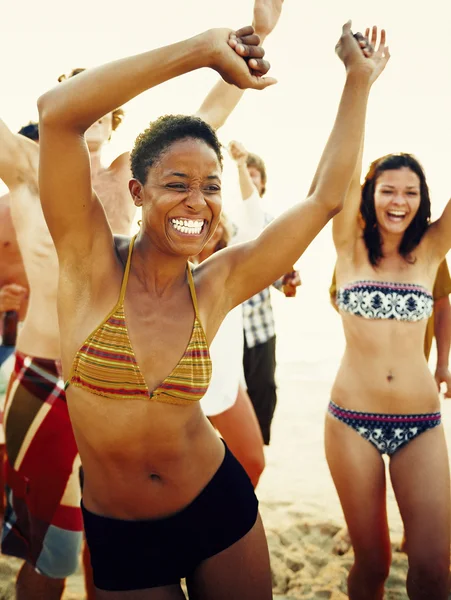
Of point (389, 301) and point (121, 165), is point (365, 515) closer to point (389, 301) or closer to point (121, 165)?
point (389, 301)

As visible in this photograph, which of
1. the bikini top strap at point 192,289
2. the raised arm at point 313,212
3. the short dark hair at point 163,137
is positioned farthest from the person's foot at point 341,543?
the short dark hair at point 163,137

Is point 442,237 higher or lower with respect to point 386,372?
higher

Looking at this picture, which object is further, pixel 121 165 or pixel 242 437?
pixel 242 437

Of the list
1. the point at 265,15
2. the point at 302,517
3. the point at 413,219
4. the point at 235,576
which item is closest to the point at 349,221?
the point at 413,219

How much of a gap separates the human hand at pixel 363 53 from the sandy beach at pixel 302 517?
2787mm

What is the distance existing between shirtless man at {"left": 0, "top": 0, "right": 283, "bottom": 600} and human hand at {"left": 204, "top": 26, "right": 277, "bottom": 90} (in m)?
1.18

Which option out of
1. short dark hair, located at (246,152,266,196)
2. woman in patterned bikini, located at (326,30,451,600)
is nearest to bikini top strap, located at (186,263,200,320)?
woman in patterned bikini, located at (326,30,451,600)

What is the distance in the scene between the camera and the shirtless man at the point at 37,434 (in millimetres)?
2652

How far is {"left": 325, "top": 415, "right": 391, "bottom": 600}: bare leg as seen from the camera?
9.36ft

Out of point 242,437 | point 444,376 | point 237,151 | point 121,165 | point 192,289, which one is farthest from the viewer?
point 237,151

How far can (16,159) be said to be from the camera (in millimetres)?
2787

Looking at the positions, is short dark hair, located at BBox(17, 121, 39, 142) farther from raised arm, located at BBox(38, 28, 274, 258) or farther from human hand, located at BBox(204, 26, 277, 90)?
human hand, located at BBox(204, 26, 277, 90)

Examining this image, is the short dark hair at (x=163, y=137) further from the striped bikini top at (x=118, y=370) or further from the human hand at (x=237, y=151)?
the human hand at (x=237, y=151)

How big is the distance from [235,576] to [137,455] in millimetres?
475
